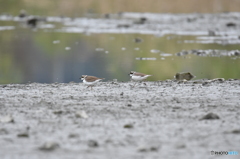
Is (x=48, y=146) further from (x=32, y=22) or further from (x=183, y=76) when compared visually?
(x=32, y=22)

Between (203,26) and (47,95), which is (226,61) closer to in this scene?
(47,95)

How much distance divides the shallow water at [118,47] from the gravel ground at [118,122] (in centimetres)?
476

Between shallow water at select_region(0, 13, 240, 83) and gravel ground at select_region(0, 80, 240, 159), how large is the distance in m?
4.76

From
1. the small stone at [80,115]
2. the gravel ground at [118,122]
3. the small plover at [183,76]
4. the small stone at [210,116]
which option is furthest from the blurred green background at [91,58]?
the small stone at [210,116]

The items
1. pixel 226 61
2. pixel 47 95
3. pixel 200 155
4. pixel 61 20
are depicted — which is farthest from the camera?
pixel 61 20

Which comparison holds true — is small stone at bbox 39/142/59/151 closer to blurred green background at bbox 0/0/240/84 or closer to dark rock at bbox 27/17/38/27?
blurred green background at bbox 0/0/240/84

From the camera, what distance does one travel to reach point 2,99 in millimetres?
12172

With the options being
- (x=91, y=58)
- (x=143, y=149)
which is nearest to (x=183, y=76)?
(x=91, y=58)

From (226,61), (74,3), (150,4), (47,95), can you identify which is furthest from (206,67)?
(74,3)

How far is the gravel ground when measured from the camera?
781 centimetres

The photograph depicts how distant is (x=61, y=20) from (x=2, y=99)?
35895 mm

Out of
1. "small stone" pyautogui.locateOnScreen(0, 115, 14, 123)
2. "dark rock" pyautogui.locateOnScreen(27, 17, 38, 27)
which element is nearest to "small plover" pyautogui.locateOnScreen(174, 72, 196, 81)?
"small stone" pyautogui.locateOnScreen(0, 115, 14, 123)

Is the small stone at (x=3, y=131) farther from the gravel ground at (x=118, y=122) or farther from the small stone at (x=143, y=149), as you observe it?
the small stone at (x=143, y=149)

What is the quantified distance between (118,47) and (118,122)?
783 inches
